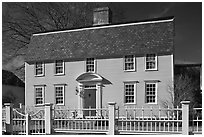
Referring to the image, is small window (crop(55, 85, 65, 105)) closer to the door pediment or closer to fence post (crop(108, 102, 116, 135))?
the door pediment

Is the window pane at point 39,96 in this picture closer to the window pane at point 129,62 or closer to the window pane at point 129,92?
the window pane at point 129,92

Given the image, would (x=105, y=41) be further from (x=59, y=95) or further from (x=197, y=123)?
(x=197, y=123)

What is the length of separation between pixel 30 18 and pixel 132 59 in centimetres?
809

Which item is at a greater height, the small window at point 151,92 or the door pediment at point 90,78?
the door pediment at point 90,78

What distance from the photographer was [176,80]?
39.3ft

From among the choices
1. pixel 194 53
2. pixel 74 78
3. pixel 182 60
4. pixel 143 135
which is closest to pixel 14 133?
pixel 143 135

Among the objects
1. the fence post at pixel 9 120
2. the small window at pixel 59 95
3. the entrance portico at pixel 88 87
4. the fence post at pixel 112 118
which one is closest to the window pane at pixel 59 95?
the small window at pixel 59 95

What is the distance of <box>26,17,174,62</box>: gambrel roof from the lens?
12.2 meters

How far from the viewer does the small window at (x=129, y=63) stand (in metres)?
12.4

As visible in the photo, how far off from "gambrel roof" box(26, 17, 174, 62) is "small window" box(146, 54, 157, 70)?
9.7 inches

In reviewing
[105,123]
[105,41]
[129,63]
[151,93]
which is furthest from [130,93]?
[105,123]

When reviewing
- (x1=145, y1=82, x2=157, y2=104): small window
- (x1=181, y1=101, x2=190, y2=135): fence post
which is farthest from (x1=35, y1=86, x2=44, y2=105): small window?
(x1=181, y1=101, x2=190, y2=135): fence post

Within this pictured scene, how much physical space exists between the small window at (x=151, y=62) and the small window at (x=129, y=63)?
0.60 metres

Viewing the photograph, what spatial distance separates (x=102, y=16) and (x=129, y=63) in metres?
3.05
